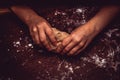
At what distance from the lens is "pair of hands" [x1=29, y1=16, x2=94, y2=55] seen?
151 centimetres

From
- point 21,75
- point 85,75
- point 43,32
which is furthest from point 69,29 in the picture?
point 21,75

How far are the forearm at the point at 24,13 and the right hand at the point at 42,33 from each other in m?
0.09

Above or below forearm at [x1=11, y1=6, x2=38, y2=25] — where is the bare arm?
below

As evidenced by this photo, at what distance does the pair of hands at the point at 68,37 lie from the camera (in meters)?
1.51

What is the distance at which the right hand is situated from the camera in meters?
1.53

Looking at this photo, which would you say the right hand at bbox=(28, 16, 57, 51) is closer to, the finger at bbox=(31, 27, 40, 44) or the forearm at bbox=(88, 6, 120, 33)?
the finger at bbox=(31, 27, 40, 44)

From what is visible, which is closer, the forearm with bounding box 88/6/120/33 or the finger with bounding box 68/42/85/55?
the finger with bounding box 68/42/85/55

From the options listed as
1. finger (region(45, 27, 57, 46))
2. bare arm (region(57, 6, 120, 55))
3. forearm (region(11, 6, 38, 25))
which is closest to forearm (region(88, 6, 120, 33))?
bare arm (region(57, 6, 120, 55))

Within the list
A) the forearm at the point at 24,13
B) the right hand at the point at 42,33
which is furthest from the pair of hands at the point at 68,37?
the forearm at the point at 24,13

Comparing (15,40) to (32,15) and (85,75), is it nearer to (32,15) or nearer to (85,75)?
(32,15)

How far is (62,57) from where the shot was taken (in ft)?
5.25

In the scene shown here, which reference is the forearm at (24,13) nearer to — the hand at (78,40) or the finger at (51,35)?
the finger at (51,35)

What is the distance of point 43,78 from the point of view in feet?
5.00

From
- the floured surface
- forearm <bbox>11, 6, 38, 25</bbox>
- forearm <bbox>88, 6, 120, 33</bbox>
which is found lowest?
the floured surface
